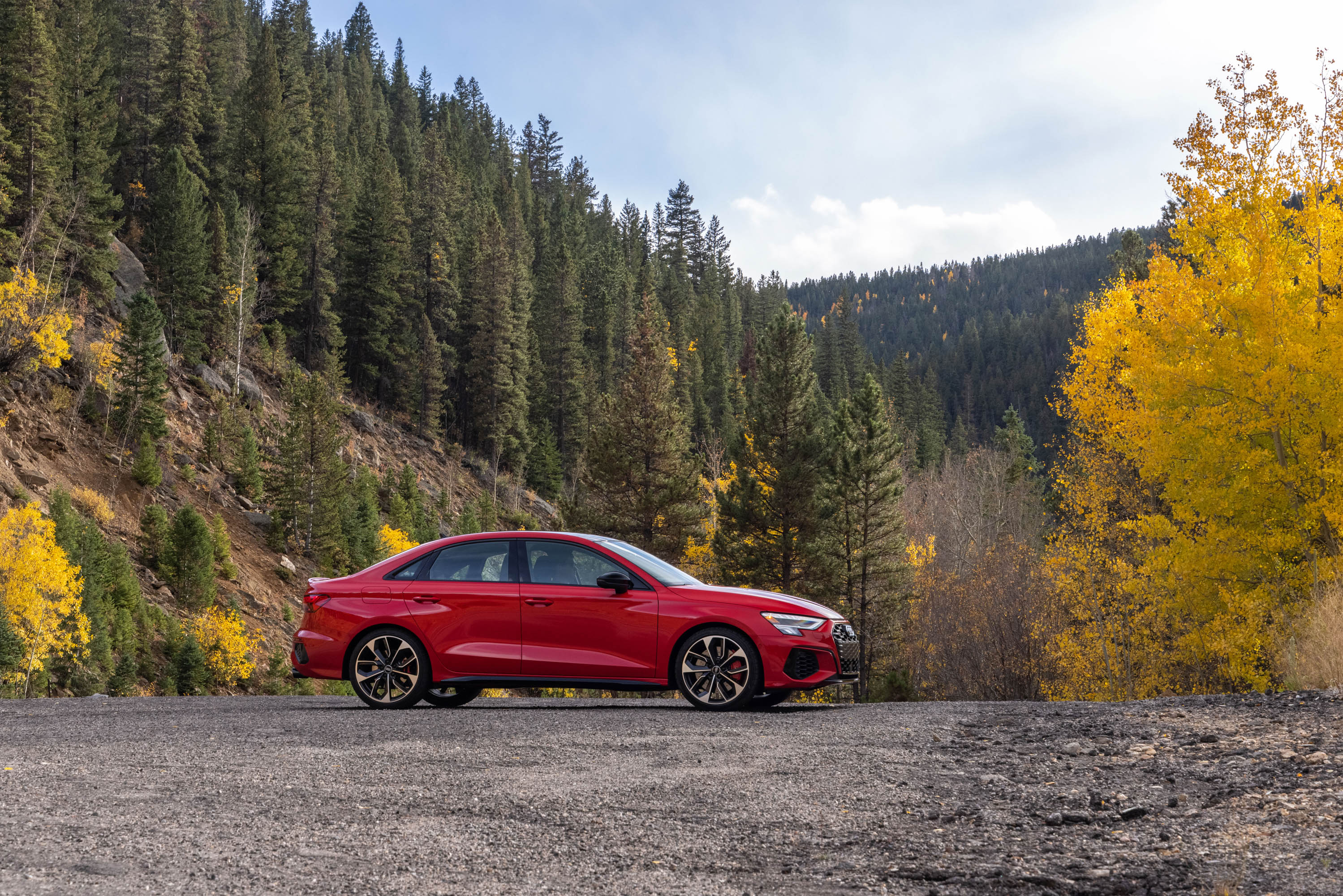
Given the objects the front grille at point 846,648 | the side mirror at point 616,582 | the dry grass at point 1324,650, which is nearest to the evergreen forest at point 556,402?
the dry grass at point 1324,650

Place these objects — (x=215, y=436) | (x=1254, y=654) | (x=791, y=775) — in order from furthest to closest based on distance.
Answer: (x=215, y=436) < (x=1254, y=654) < (x=791, y=775)

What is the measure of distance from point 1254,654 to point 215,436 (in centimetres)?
4965

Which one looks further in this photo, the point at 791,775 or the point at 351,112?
the point at 351,112

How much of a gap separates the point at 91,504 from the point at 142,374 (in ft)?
27.1

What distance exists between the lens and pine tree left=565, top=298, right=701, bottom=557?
36688 mm

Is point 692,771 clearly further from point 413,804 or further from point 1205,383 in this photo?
point 1205,383

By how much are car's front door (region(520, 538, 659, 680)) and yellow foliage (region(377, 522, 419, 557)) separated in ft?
159

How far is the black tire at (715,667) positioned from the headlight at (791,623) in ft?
1.01

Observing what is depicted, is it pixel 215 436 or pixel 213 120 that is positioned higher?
pixel 213 120

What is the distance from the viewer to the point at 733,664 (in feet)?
28.8

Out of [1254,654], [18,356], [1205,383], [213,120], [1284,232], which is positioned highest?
[213,120]

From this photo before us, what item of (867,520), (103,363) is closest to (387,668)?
(867,520)

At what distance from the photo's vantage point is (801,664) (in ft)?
28.3

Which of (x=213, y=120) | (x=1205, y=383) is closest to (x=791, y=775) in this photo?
(x=1205, y=383)
